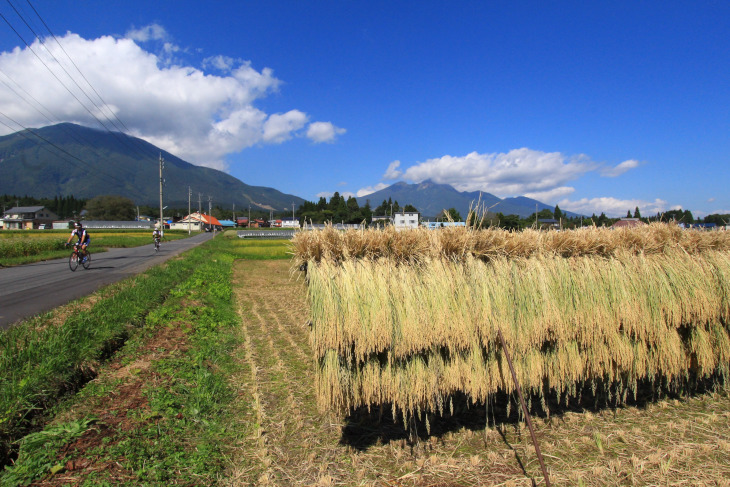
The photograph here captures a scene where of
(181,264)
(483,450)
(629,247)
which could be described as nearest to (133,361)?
(483,450)

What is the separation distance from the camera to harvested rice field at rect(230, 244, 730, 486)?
11.5 feet

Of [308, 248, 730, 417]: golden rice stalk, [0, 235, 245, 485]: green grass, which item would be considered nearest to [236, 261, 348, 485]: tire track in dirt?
[0, 235, 245, 485]: green grass

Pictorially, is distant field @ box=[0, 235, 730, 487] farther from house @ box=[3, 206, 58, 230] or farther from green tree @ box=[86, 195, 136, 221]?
green tree @ box=[86, 195, 136, 221]

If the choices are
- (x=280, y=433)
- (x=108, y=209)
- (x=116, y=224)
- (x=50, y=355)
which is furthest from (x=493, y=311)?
(x=108, y=209)

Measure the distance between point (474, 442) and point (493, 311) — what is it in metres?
1.65

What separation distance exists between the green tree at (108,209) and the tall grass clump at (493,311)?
139473mm

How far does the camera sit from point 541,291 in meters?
4.10

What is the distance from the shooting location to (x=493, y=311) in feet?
12.9

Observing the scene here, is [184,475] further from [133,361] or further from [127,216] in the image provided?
[127,216]

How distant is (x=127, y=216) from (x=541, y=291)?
143 metres

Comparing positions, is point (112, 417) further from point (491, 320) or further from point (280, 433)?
point (491, 320)

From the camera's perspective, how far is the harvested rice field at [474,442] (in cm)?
350

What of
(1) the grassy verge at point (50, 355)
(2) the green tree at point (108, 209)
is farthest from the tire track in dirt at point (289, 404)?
(2) the green tree at point (108, 209)

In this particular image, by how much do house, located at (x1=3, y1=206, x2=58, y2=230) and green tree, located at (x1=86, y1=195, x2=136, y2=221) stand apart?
10.8m
